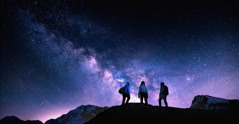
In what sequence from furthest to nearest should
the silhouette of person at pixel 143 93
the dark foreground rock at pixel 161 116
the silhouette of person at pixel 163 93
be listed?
the silhouette of person at pixel 143 93 → the silhouette of person at pixel 163 93 → the dark foreground rock at pixel 161 116

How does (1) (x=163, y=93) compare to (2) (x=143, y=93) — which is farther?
(2) (x=143, y=93)

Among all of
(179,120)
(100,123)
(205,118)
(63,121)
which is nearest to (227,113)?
(205,118)

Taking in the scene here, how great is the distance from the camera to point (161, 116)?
8.82m

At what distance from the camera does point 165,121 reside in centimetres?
829

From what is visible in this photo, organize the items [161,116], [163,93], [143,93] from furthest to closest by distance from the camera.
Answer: [143,93] → [163,93] → [161,116]

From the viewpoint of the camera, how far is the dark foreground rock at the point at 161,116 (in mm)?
8203

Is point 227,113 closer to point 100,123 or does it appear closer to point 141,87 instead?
point 141,87

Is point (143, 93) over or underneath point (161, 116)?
over

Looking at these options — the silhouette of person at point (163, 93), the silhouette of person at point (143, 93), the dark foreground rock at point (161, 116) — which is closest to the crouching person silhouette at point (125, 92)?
the silhouette of person at point (143, 93)

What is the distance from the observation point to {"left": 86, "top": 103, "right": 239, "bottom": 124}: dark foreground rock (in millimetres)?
8203

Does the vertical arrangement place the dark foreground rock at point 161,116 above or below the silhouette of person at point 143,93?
below

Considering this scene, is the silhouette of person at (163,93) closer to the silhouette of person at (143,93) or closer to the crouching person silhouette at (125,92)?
the silhouette of person at (143,93)

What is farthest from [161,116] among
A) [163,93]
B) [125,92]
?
[125,92]

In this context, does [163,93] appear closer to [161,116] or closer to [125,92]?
[161,116]
